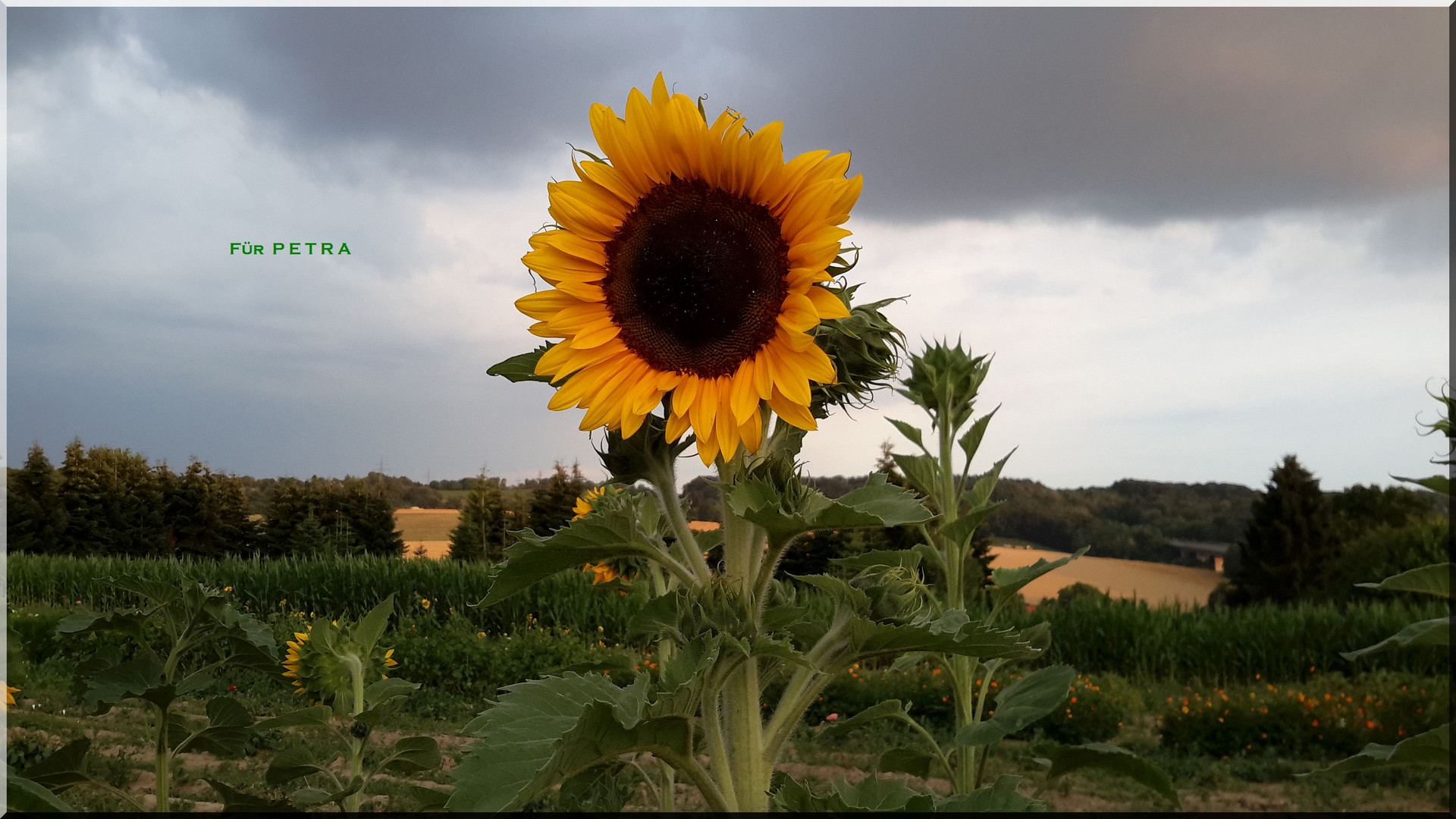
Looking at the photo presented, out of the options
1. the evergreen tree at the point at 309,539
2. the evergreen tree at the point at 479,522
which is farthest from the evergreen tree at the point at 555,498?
the evergreen tree at the point at 309,539

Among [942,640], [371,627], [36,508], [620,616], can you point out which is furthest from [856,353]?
[36,508]

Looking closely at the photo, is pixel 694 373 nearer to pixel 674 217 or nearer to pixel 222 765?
pixel 674 217

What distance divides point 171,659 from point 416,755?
2.33 ft

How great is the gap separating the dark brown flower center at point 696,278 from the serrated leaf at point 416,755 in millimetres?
1653

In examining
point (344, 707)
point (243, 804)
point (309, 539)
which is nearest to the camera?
point (243, 804)

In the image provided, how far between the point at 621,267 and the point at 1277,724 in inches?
328

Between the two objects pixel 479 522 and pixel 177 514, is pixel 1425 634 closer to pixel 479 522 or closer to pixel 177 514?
pixel 479 522

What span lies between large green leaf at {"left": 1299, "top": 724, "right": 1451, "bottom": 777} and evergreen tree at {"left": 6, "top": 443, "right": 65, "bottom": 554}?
12.6m

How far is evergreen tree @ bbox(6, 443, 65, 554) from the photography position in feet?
36.3

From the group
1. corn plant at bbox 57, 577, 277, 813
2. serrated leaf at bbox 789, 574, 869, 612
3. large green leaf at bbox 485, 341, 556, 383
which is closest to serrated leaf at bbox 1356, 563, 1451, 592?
serrated leaf at bbox 789, 574, 869, 612

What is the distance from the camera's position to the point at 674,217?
4.84ft

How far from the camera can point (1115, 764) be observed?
2.07 meters

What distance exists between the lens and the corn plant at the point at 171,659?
252 cm

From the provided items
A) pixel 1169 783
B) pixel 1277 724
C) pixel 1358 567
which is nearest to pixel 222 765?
pixel 1169 783
